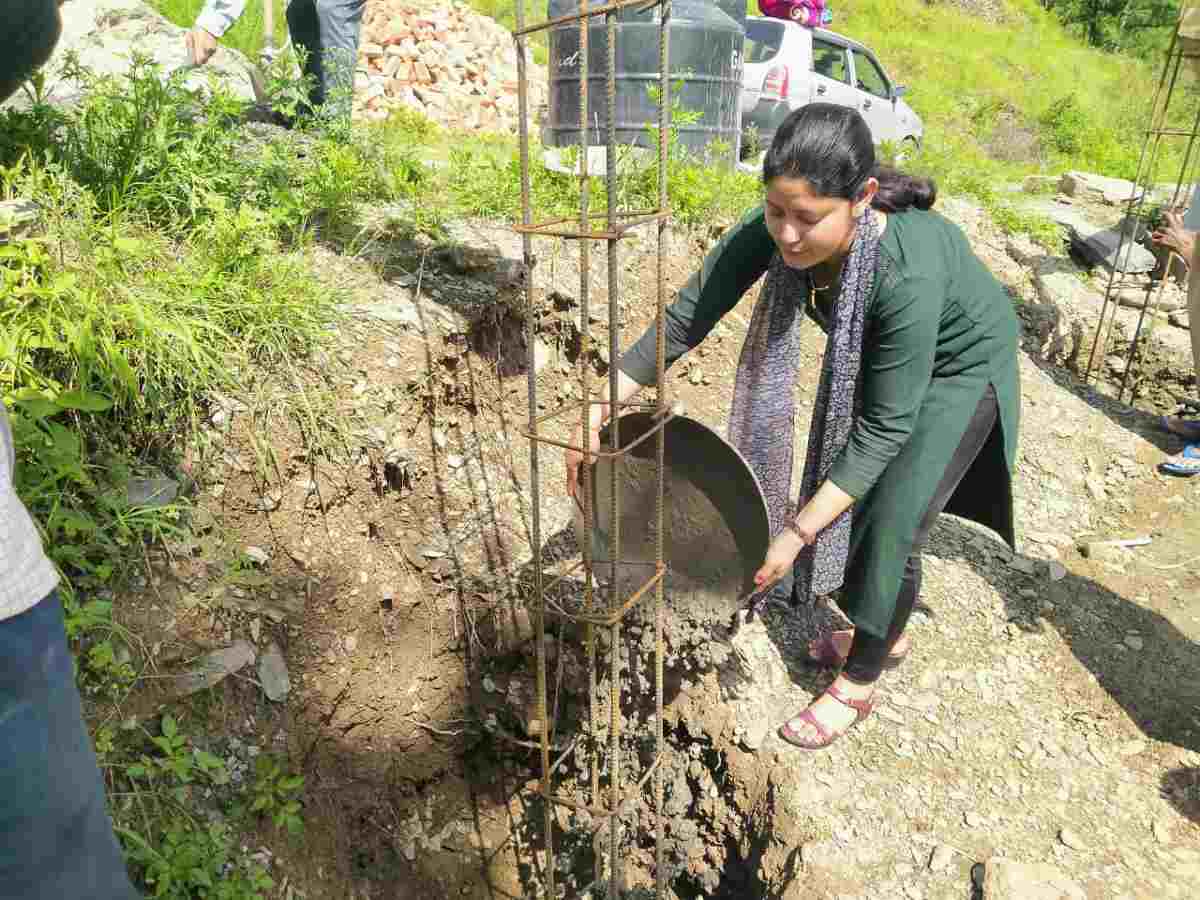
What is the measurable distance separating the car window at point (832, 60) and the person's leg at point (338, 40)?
6.61m

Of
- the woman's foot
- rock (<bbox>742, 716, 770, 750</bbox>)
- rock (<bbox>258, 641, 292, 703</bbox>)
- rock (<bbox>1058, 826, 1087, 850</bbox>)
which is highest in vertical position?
rock (<bbox>258, 641, 292, 703</bbox>)

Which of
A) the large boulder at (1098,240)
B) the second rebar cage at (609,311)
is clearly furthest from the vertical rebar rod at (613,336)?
the large boulder at (1098,240)

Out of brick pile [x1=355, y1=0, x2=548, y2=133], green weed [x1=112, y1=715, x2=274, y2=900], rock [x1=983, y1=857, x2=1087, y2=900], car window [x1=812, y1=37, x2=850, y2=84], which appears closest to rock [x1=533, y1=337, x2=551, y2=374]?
green weed [x1=112, y1=715, x2=274, y2=900]

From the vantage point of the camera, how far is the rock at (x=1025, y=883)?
224 cm

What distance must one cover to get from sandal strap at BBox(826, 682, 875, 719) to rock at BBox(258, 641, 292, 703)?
1.63 m

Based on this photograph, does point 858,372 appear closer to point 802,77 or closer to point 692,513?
point 692,513

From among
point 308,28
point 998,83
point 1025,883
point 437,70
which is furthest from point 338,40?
point 998,83

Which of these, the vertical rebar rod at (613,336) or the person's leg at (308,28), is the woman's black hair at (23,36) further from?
the person's leg at (308,28)

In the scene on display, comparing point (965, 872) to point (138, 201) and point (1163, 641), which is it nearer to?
point (1163, 641)

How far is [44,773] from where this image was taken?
1.10m

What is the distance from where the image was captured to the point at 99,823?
1218mm

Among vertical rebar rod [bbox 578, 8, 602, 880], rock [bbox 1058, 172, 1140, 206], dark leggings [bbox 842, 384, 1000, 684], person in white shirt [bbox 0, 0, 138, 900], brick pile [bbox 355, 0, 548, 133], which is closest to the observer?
person in white shirt [bbox 0, 0, 138, 900]

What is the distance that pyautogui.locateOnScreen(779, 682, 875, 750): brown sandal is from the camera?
107 inches

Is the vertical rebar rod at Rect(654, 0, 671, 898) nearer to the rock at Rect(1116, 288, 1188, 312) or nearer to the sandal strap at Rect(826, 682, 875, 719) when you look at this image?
the sandal strap at Rect(826, 682, 875, 719)
